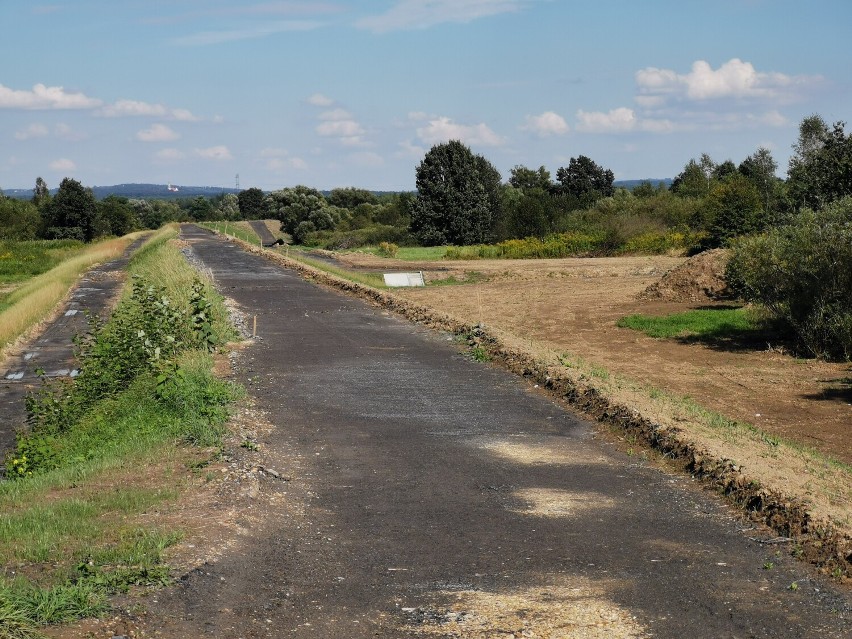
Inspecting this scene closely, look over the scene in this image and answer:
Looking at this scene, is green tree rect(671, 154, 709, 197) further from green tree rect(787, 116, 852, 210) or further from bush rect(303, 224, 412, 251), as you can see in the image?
green tree rect(787, 116, 852, 210)

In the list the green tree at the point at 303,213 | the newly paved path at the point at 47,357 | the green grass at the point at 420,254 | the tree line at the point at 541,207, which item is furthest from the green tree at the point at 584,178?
the newly paved path at the point at 47,357

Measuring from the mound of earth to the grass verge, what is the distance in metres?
21.4

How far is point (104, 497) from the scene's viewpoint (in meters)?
8.48

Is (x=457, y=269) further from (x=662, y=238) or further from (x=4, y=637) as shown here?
(x=4, y=637)

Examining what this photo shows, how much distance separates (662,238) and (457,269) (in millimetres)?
17915

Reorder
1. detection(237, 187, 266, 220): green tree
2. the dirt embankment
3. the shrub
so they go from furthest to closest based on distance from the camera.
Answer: detection(237, 187, 266, 220): green tree → the shrub → the dirt embankment

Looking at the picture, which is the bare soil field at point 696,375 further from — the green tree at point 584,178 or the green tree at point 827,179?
the green tree at point 584,178

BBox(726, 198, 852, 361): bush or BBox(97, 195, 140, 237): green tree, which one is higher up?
BBox(97, 195, 140, 237): green tree

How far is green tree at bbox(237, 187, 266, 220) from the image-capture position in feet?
568

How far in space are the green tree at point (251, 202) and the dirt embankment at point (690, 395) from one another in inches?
5571

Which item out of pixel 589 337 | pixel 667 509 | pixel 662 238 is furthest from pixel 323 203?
pixel 667 509

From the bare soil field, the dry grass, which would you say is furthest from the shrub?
the bare soil field

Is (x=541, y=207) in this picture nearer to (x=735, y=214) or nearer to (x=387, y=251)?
(x=387, y=251)

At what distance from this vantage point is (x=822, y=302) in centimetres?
A: 2109
